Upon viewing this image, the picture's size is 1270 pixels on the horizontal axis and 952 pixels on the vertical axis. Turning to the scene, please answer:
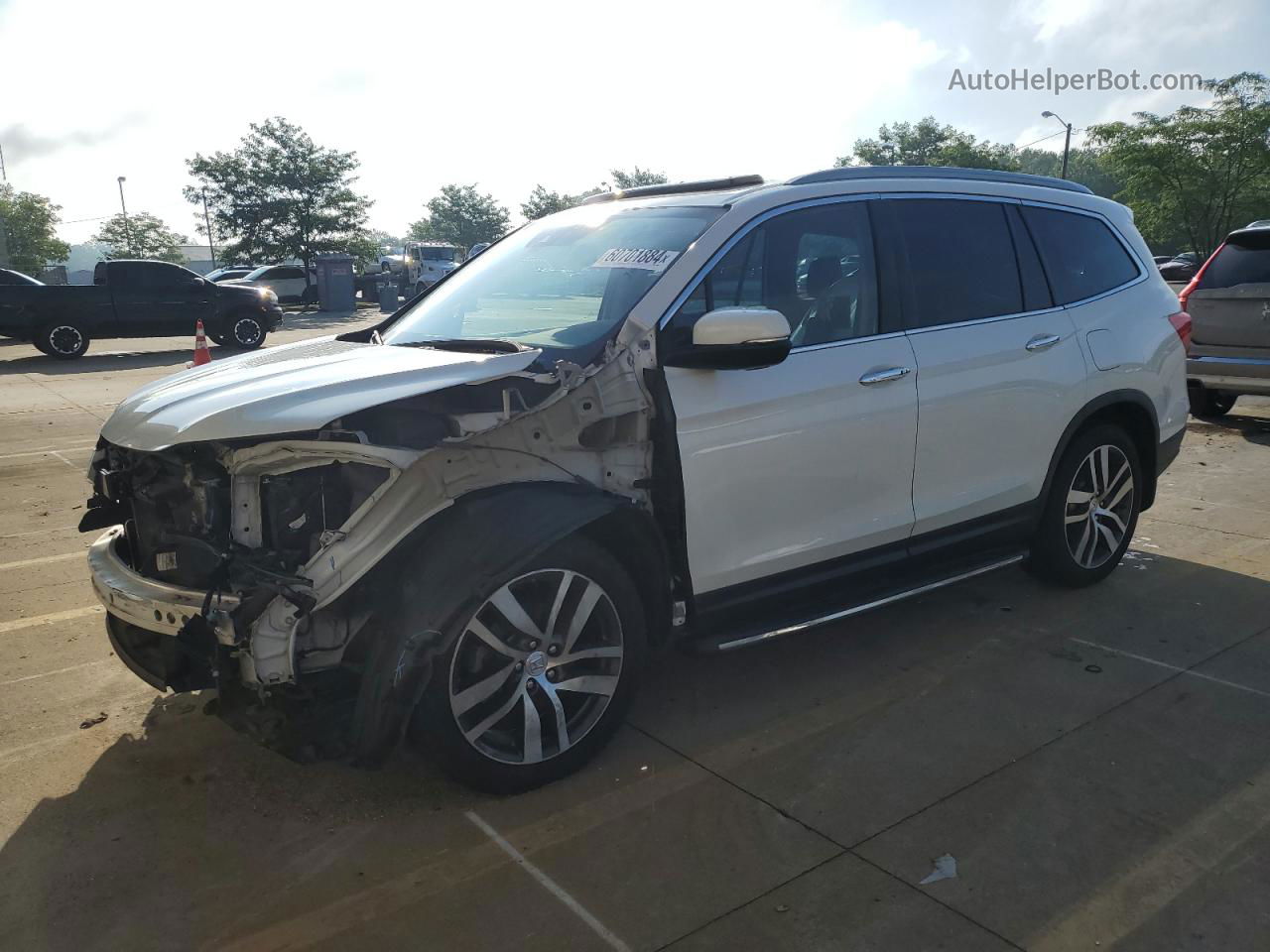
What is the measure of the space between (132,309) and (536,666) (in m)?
17.4

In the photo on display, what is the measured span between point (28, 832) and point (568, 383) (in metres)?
2.14

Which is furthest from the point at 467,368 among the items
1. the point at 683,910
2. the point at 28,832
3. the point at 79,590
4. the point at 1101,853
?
the point at 79,590

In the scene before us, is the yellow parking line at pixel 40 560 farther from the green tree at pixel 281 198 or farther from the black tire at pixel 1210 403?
the green tree at pixel 281 198

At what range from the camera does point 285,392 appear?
9.71 feet


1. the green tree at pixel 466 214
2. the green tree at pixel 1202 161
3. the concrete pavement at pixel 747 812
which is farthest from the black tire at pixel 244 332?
the green tree at pixel 466 214

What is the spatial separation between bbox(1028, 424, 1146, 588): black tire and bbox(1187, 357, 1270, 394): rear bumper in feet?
15.8

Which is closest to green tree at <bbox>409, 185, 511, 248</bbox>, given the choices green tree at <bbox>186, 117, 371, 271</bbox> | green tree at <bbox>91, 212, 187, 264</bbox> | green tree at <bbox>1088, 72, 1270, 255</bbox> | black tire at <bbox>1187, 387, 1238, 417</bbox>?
green tree at <bbox>91, 212, 187, 264</bbox>

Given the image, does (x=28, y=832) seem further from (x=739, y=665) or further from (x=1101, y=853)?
(x=1101, y=853)

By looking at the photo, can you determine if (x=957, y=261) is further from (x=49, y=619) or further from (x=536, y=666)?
(x=49, y=619)

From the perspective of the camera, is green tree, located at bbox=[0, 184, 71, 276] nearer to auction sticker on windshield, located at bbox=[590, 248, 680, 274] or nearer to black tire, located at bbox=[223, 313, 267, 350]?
black tire, located at bbox=[223, 313, 267, 350]

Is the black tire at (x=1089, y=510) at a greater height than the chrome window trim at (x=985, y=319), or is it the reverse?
the chrome window trim at (x=985, y=319)

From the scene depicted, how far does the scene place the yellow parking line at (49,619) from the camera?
4.49 meters

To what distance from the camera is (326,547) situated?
2.82 meters

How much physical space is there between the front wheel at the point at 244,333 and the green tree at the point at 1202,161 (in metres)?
31.0
